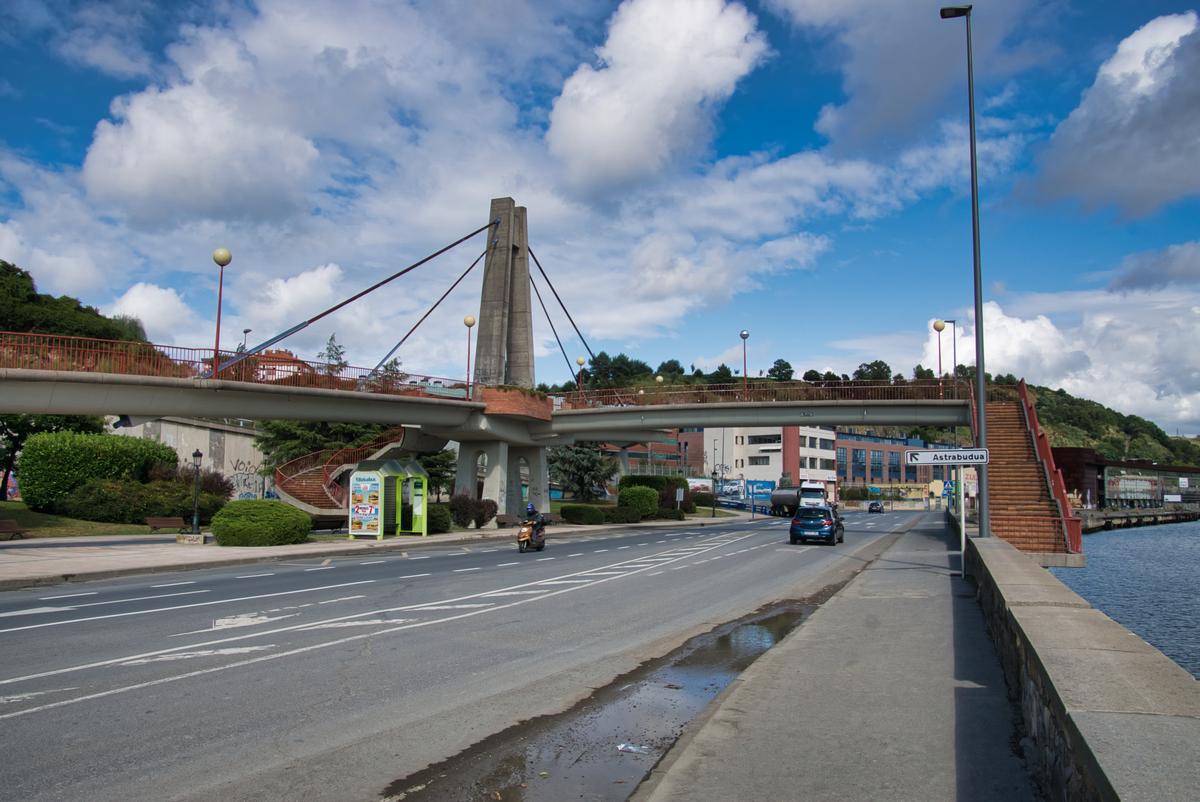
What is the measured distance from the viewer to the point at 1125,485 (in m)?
109

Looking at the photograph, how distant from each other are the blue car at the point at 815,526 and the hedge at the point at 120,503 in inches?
932

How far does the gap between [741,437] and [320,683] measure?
110 metres

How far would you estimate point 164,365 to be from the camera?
28.4m

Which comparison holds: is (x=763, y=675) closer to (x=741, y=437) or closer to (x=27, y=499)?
(x=27, y=499)

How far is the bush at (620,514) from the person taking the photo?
52.8 meters

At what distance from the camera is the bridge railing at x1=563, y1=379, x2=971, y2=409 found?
130 ft

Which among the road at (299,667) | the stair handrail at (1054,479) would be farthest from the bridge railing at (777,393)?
the road at (299,667)

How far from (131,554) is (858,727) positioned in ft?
73.5

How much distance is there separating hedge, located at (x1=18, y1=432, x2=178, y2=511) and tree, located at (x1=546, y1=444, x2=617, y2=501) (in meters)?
35.7

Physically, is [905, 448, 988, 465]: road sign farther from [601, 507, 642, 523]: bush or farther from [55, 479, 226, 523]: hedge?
[601, 507, 642, 523]: bush

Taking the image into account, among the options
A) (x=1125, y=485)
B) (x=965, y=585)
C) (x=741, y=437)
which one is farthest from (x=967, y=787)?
(x=1125, y=485)

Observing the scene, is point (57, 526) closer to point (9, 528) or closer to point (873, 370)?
point (9, 528)

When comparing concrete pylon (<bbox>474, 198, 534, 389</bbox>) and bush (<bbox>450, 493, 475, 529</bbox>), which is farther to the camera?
concrete pylon (<bbox>474, 198, 534, 389</bbox>)

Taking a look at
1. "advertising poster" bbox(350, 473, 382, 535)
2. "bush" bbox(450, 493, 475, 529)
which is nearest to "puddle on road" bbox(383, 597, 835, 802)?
"advertising poster" bbox(350, 473, 382, 535)
